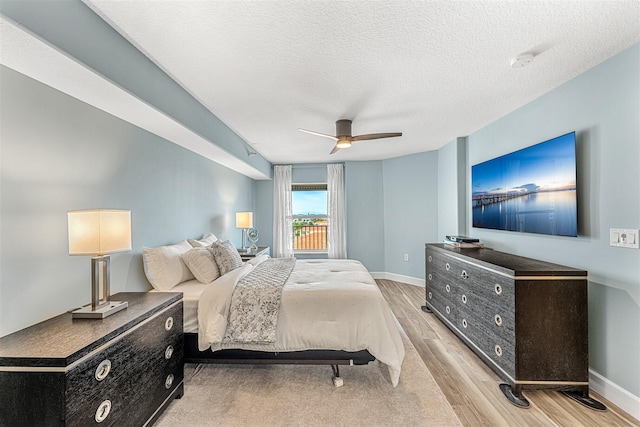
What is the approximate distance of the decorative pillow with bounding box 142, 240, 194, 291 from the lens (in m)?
2.38

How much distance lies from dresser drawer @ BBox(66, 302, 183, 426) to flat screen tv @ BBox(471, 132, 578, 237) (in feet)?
10.3

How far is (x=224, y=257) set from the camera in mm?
2771

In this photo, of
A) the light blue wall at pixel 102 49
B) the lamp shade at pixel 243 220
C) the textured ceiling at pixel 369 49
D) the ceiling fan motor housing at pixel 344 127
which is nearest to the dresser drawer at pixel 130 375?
the light blue wall at pixel 102 49

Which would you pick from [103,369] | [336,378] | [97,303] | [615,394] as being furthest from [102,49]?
[615,394]

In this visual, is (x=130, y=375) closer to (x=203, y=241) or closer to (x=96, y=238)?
(x=96, y=238)

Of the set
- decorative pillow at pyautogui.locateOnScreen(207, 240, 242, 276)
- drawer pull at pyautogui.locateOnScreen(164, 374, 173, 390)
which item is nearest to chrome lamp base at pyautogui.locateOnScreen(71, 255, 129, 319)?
drawer pull at pyautogui.locateOnScreen(164, 374, 173, 390)

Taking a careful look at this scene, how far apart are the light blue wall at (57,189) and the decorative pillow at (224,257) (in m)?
0.53

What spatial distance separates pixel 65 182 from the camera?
5.69 ft

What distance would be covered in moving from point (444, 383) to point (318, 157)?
4049 millimetres

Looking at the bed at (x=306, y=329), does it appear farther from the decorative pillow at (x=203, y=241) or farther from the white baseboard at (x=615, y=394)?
the white baseboard at (x=615, y=394)

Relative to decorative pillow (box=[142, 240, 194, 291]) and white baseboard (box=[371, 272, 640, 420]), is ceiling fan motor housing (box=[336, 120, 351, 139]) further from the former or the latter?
white baseboard (box=[371, 272, 640, 420])

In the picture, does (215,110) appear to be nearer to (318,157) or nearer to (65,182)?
(65,182)

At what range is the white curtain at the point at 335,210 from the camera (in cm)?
574

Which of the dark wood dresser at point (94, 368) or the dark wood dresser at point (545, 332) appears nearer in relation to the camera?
the dark wood dresser at point (94, 368)
